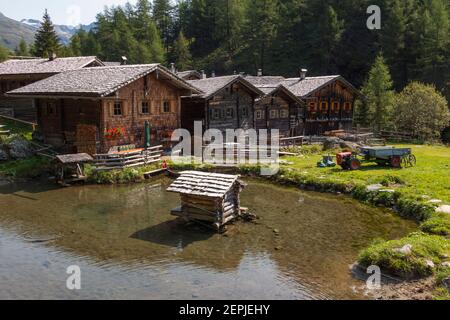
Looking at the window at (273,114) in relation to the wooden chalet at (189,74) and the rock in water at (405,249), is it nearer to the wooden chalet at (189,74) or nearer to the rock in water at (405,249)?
the wooden chalet at (189,74)

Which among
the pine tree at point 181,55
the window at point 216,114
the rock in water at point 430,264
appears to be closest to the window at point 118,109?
the window at point 216,114

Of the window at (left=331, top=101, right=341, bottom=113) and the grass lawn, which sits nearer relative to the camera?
the grass lawn

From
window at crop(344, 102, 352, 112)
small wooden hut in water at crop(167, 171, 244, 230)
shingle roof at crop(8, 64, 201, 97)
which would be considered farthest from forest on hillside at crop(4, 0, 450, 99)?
small wooden hut in water at crop(167, 171, 244, 230)

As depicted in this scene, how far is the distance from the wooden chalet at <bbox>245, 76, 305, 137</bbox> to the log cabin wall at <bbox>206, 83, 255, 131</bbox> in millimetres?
1049

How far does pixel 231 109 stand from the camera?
112ft

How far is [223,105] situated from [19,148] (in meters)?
14.4

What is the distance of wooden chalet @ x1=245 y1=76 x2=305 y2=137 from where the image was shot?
118ft

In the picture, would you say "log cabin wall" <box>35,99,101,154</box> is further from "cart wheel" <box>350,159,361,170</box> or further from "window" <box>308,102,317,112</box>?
"window" <box>308,102,317,112</box>

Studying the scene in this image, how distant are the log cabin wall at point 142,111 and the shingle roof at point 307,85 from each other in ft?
42.3

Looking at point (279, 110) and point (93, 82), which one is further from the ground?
point (93, 82)

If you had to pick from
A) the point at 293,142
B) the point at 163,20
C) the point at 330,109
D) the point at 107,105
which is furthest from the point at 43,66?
the point at 163,20

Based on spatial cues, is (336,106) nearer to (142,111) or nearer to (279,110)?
(279,110)

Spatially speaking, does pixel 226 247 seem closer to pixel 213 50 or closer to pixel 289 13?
pixel 289 13

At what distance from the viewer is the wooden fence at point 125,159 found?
24.1 metres
